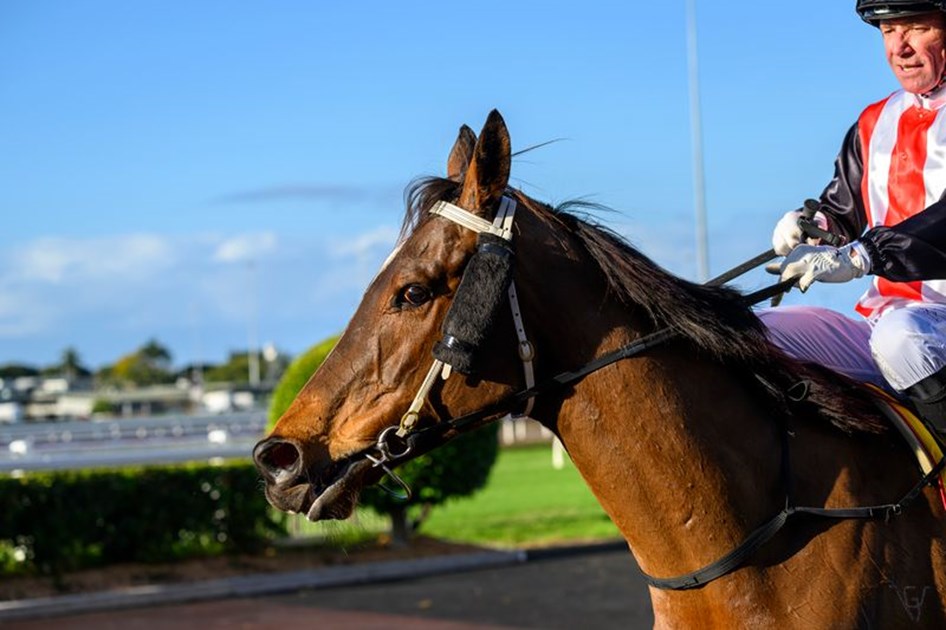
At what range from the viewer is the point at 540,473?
23250mm

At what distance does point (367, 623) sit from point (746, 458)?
719cm

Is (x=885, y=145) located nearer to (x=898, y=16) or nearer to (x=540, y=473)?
(x=898, y=16)

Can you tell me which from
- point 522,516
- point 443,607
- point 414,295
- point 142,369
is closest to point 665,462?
point 414,295

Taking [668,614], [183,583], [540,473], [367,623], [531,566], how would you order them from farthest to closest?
[540,473] < [531,566] < [183,583] < [367,623] < [668,614]

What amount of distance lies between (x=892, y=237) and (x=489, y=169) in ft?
3.49

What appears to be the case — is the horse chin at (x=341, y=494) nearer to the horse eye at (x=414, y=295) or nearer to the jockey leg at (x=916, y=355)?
the horse eye at (x=414, y=295)

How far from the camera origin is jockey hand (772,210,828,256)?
3.50m

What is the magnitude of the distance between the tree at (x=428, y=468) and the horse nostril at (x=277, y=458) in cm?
990

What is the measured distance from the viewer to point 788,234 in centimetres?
351

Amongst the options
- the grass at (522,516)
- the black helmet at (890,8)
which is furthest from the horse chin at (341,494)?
the grass at (522,516)

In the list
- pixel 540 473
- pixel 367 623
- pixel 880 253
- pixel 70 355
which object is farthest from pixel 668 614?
pixel 70 355

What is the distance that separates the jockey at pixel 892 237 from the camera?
3002 millimetres

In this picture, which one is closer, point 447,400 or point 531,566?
point 447,400

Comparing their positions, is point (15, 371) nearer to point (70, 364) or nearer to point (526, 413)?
point (70, 364)
